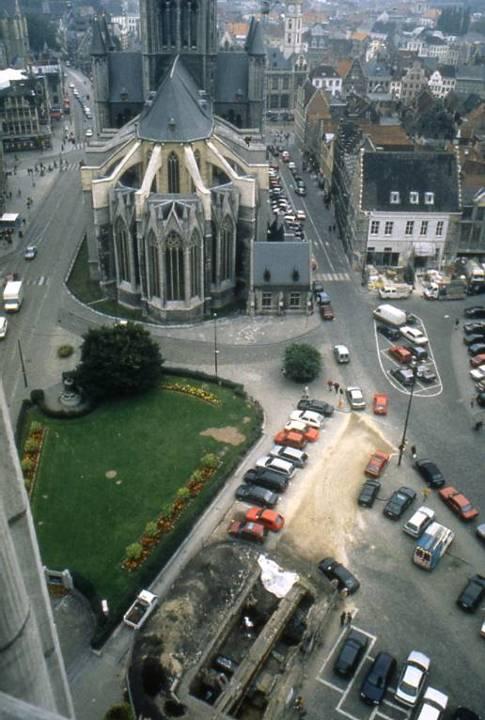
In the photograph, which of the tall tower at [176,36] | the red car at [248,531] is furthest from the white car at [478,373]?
the tall tower at [176,36]

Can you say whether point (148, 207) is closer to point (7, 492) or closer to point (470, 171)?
point (470, 171)

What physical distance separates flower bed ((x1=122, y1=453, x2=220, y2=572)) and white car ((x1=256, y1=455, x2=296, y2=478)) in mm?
3651

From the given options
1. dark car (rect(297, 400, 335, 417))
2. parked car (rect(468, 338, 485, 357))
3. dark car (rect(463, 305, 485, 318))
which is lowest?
dark car (rect(297, 400, 335, 417))

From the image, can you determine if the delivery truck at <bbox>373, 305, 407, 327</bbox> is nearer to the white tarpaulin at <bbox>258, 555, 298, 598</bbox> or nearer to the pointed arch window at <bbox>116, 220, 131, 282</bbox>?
the pointed arch window at <bbox>116, 220, 131, 282</bbox>

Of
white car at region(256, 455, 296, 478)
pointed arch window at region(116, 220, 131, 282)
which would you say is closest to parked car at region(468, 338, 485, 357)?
white car at region(256, 455, 296, 478)

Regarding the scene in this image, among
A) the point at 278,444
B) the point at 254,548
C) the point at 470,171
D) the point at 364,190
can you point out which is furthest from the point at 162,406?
the point at 470,171

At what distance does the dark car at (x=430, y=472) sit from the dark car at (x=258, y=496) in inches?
466

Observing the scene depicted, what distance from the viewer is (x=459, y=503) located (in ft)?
168

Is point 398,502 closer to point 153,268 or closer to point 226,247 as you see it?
point 153,268

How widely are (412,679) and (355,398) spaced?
2836 centimetres

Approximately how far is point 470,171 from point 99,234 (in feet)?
169

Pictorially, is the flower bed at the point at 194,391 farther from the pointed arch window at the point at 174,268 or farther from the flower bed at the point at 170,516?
the pointed arch window at the point at 174,268

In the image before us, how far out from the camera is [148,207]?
72.7m

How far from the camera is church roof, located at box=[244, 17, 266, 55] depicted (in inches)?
3745
